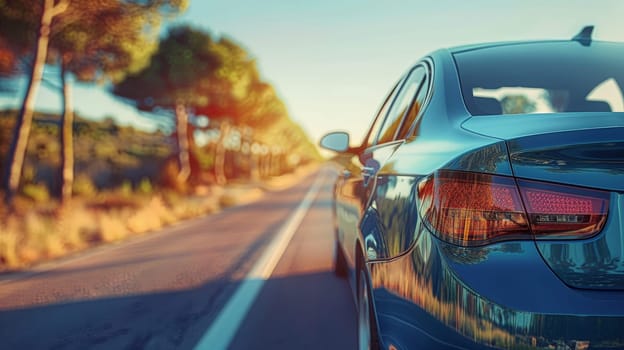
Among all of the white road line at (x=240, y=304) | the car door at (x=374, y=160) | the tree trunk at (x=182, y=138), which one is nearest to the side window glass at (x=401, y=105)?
the car door at (x=374, y=160)

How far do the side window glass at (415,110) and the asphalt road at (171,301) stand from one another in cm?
157

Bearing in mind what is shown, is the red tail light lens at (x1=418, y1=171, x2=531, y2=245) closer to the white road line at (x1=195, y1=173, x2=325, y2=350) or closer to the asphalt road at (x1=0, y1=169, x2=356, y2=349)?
the asphalt road at (x1=0, y1=169, x2=356, y2=349)

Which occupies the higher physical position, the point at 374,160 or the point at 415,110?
the point at 415,110

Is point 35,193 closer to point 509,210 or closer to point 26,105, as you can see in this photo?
point 26,105

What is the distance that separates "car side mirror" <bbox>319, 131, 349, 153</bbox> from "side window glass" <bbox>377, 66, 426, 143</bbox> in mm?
548

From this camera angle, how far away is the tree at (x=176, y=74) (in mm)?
22603

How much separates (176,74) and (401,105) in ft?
68.0

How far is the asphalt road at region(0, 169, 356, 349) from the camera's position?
11.8 feet

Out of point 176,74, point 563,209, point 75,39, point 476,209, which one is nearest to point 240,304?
point 476,209

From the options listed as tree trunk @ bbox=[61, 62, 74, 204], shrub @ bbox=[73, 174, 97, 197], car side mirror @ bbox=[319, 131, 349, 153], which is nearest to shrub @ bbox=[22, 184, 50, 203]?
shrub @ bbox=[73, 174, 97, 197]

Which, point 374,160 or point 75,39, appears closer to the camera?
point 374,160

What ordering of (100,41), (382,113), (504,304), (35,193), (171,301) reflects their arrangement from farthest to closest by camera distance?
1. (35,193)
2. (100,41)
3. (171,301)
4. (382,113)
5. (504,304)

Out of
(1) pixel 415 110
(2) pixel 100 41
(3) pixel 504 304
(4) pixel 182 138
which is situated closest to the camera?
(3) pixel 504 304

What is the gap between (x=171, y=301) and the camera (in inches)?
183
